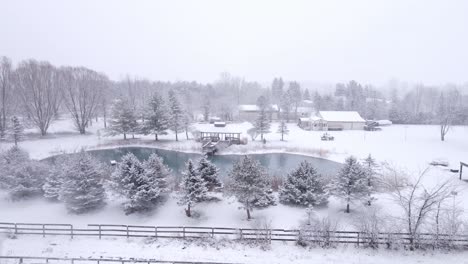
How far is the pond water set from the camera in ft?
97.9

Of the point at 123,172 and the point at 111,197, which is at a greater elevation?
the point at 123,172

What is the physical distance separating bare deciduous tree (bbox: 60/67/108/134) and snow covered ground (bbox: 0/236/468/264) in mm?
36981

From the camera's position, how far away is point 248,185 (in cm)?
1667

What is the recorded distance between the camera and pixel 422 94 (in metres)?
87.8

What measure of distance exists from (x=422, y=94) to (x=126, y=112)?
9209 cm

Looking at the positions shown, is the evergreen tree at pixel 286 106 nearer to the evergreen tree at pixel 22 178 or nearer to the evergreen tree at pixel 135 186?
the evergreen tree at pixel 135 186

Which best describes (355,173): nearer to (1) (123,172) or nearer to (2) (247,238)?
(2) (247,238)

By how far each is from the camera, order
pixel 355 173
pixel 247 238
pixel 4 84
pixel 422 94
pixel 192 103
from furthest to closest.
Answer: pixel 422 94
pixel 192 103
pixel 4 84
pixel 355 173
pixel 247 238

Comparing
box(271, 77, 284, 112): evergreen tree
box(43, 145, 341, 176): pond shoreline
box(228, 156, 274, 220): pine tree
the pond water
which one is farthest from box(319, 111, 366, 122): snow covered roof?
box(228, 156, 274, 220): pine tree

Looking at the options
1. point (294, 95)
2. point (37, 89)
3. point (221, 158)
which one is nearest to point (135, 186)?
point (221, 158)

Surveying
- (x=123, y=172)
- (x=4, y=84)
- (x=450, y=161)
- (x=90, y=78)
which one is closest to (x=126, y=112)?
(x=90, y=78)

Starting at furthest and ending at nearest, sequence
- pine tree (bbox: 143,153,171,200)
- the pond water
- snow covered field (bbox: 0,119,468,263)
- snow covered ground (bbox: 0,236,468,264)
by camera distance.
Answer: the pond water → pine tree (bbox: 143,153,171,200) → snow covered field (bbox: 0,119,468,263) → snow covered ground (bbox: 0,236,468,264)

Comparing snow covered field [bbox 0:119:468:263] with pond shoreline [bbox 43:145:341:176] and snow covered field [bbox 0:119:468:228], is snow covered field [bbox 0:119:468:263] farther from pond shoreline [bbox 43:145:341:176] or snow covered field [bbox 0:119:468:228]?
pond shoreline [bbox 43:145:341:176]

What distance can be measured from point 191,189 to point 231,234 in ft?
13.3
